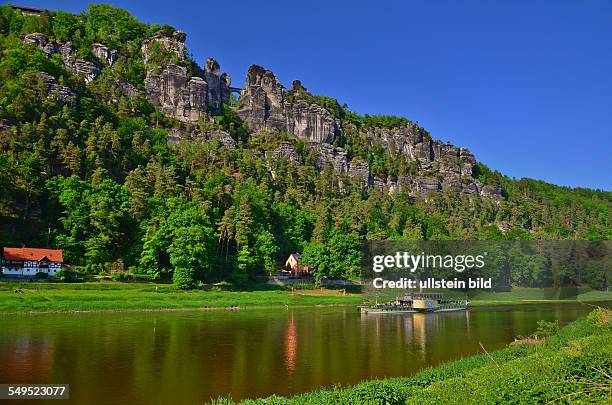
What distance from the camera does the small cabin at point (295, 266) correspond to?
10038 cm

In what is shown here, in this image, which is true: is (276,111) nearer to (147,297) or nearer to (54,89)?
(54,89)

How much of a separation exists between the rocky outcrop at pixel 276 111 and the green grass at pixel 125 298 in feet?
320

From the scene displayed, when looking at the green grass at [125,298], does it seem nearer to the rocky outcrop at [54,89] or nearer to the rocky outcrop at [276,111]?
the rocky outcrop at [54,89]

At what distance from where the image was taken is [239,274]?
81875mm

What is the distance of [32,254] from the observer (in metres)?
66.5

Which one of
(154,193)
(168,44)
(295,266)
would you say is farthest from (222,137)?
(295,266)

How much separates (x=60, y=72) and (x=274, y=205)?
57708 mm

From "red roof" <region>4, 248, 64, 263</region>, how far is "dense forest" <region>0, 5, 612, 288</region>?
364cm

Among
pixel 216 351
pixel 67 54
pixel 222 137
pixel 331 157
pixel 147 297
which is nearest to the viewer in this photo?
pixel 216 351

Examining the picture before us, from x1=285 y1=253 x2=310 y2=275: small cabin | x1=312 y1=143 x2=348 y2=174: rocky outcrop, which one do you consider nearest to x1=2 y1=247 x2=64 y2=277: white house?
x1=285 y1=253 x2=310 y2=275: small cabin

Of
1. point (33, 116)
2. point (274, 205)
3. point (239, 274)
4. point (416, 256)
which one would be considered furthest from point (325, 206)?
point (33, 116)

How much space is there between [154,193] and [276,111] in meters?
85.7

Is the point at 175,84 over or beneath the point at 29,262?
over

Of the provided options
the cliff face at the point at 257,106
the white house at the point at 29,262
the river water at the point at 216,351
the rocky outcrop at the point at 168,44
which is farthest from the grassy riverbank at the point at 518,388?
the rocky outcrop at the point at 168,44
